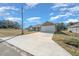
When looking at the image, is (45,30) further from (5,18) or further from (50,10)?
(5,18)

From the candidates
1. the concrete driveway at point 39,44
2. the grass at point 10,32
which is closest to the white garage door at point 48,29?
the concrete driveway at point 39,44

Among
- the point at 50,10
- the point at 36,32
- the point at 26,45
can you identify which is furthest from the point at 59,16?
the point at 26,45

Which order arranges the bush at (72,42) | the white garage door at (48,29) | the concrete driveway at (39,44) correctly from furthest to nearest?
the white garage door at (48,29) < the bush at (72,42) < the concrete driveway at (39,44)

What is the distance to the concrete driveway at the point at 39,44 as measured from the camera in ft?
19.6

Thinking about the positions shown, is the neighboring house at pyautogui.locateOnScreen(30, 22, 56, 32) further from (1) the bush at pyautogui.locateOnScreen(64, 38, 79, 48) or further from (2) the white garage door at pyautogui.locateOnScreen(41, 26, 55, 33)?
(1) the bush at pyautogui.locateOnScreen(64, 38, 79, 48)

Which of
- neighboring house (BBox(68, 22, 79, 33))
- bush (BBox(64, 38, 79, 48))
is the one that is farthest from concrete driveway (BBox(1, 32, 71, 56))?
neighboring house (BBox(68, 22, 79, 33))

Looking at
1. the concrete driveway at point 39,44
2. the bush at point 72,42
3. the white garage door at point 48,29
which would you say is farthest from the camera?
the white garage door at point 48,29

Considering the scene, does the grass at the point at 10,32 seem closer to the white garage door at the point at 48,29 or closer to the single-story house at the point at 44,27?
the single-story house at the point at 44,27

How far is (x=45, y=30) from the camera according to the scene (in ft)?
20.5

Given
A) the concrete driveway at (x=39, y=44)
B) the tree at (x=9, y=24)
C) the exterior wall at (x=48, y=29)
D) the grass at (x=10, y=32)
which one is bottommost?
the concrete driveway at (x=39, y=44)

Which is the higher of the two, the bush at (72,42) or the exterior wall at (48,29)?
the exterior wall at (48,29)

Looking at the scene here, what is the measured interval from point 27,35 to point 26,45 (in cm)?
29

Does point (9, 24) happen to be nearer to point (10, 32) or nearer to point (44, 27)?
point (10, 32)

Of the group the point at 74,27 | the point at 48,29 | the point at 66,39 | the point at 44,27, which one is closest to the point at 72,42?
the point at 66,39
